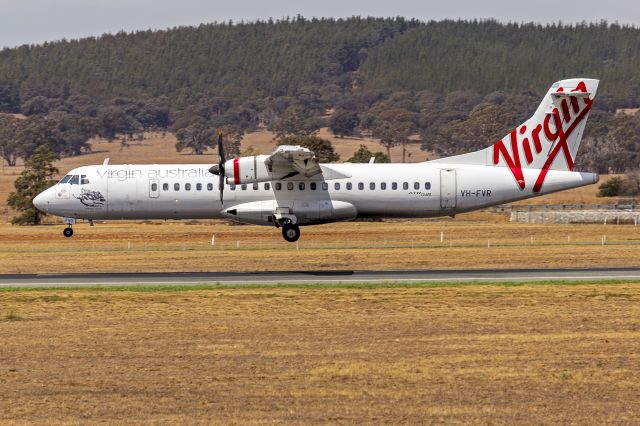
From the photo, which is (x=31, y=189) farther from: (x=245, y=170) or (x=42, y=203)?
(x=245, y=170)

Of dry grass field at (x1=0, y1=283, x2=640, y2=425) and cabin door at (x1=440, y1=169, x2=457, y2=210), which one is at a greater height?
cabin door at (x1=440, y1=169, x2=457, y2=210)

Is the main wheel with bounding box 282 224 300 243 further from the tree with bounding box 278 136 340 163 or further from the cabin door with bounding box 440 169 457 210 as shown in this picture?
the tree with bounding box 278 136 340 163

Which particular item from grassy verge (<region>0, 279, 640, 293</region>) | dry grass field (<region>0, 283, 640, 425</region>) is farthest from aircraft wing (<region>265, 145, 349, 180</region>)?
dry grass field (<region>0, 283, 640, 425</region>)

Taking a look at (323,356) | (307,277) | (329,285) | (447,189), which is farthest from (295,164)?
(323,356)

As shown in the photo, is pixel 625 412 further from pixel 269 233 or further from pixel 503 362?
pixel 269 233

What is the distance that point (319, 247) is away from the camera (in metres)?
58.1

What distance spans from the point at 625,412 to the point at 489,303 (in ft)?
44.1

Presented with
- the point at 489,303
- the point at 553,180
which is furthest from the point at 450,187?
the point at 489,303

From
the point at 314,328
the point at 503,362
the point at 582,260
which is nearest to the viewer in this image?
the point at 503,362

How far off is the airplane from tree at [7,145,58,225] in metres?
41.7

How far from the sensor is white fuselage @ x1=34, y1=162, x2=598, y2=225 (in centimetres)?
4431

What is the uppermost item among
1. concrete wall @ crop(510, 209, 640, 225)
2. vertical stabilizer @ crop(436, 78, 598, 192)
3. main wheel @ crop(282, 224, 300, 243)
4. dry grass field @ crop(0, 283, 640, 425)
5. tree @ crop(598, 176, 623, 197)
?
vertical stabilizer @ crop(436, 78, 598, 192)

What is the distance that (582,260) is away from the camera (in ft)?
159

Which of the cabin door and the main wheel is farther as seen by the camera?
the main wheel
